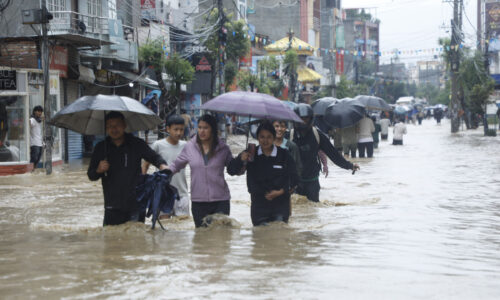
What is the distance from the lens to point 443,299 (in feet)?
17.6

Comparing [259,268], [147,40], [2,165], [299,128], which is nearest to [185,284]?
[259,268]

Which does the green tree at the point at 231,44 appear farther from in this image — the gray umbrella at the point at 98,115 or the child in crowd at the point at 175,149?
the gray umbrella at the point at 98,115

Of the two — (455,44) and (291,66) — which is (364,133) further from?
(291,66)

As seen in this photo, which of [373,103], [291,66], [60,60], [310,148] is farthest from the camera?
[291,66]

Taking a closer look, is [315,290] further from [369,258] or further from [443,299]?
[369,258]

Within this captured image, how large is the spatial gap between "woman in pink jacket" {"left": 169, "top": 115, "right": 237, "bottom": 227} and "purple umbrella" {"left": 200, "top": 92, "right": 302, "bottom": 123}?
0.57 ft

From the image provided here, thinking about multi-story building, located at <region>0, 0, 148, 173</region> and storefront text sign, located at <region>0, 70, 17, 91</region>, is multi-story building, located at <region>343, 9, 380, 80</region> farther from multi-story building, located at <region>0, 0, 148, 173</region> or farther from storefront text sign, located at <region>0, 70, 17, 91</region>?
storefront text sign, located at <region>0, 70, 17, 91</region>

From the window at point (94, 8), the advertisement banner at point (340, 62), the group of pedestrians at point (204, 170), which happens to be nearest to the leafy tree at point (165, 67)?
the window at point (94, 8)

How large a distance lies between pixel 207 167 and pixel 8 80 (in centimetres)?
1364

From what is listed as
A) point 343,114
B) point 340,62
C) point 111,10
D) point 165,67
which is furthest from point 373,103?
point 340,62

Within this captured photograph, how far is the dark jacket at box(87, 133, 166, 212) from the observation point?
7.19m

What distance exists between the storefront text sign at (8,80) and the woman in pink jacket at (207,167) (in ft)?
43.6

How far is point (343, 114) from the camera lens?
16.9 m

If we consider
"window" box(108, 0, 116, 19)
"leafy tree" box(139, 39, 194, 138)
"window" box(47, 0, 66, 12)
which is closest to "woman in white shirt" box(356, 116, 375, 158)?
"window" box(47, 0, 66, 12)
